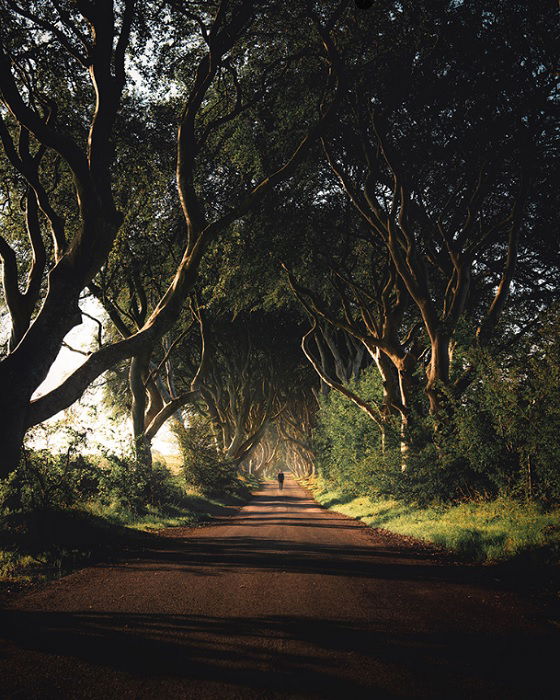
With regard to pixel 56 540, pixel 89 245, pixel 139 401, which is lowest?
pixel 56 540

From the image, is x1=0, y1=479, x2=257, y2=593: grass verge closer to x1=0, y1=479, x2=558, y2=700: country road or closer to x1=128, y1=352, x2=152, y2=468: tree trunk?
x1=0, y1=479, x2=558, y2=700: country road

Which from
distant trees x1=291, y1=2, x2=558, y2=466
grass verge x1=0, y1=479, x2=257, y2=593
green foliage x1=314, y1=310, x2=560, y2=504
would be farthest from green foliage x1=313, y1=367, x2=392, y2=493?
grass verge x1=0, y1=479, x2=257, y2=593

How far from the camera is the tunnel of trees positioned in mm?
9258

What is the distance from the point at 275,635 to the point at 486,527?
6.73 m

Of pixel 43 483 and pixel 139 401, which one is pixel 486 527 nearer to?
pixel 43 483

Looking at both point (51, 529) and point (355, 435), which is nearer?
point (51, 529)

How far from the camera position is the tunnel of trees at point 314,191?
30.4 feet

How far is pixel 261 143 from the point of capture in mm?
14586

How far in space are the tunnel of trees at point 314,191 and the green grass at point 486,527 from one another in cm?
65

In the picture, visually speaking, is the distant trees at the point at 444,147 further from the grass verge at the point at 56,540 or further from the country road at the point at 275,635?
the grass verge at the point at 56,540

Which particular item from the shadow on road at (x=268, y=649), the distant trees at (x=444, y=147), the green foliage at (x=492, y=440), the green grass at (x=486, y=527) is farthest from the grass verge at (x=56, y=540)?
the distant trees at (x=444, y=147)

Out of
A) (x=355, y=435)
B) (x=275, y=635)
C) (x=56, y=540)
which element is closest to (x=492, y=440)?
(x=275, y=635)

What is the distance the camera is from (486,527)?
9.39 metres

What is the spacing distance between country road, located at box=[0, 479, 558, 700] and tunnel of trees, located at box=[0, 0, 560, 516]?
347cm
